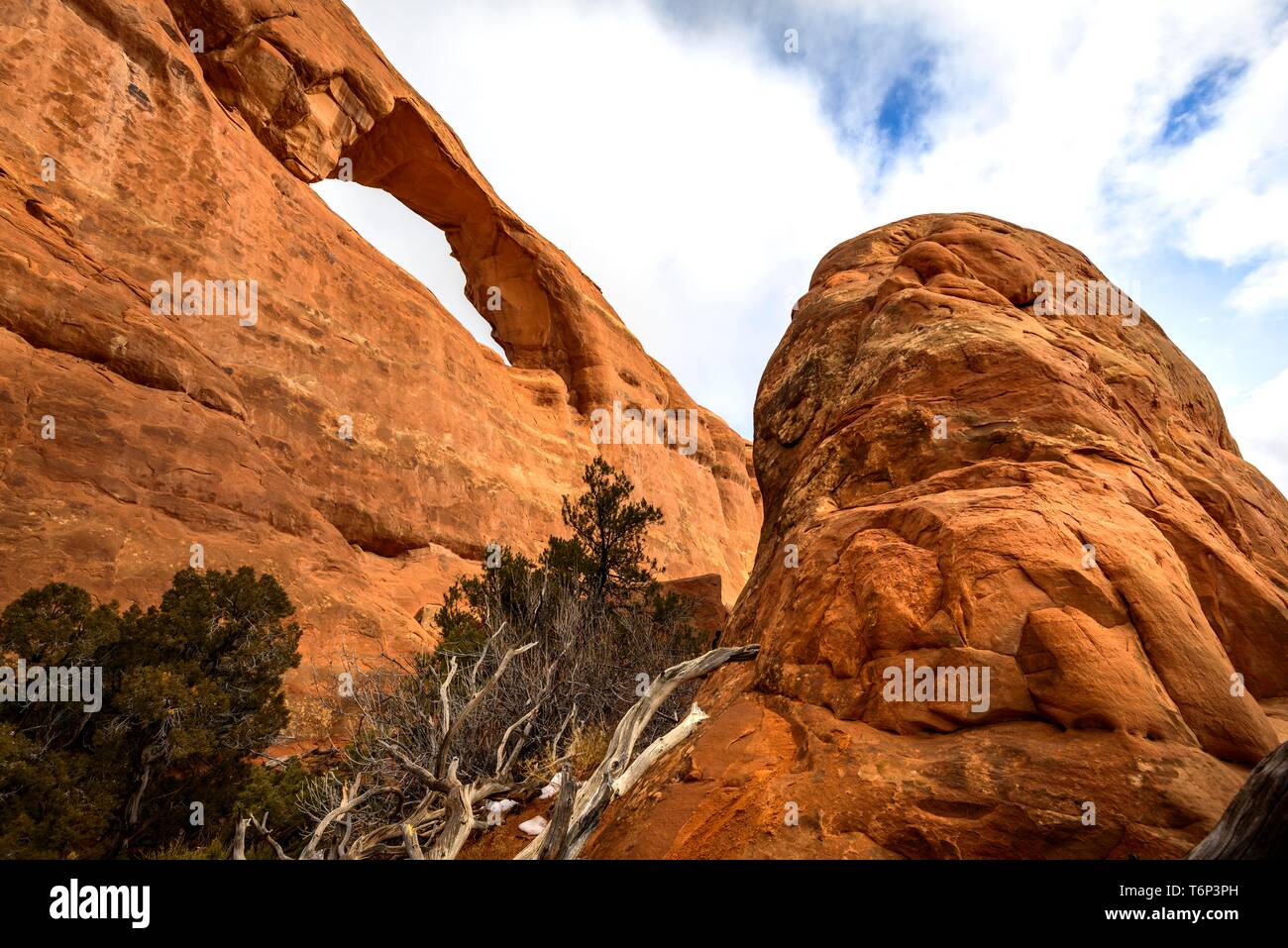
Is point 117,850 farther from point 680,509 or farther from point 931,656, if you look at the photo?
point 680,509

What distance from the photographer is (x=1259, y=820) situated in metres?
2.33

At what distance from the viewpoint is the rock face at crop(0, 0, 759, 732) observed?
37.5 ft

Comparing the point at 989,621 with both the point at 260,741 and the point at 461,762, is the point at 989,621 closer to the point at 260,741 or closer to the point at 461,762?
the point at 461,762

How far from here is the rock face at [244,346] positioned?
11422mm

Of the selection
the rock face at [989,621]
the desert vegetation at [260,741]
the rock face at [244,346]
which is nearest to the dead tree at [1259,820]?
the rock face at [989,621]

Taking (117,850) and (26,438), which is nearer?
(117,850)

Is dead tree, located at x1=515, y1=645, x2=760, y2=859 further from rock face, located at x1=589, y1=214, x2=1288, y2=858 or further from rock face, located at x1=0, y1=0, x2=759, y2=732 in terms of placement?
rock face, located at x1=0, y1=0, x2=759, y2=732

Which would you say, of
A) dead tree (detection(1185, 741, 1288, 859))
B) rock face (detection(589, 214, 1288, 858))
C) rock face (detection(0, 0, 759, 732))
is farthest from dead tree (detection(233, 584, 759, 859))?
rock face (detection(0, 0, 759, 732))

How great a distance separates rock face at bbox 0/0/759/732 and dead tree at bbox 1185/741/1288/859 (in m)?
11.6

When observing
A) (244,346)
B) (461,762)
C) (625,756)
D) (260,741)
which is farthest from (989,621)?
(244,346)

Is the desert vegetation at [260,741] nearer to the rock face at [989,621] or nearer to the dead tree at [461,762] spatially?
the dead tree at [461,762]

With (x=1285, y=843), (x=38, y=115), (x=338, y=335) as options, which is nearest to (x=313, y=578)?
(x=338, y=335)
